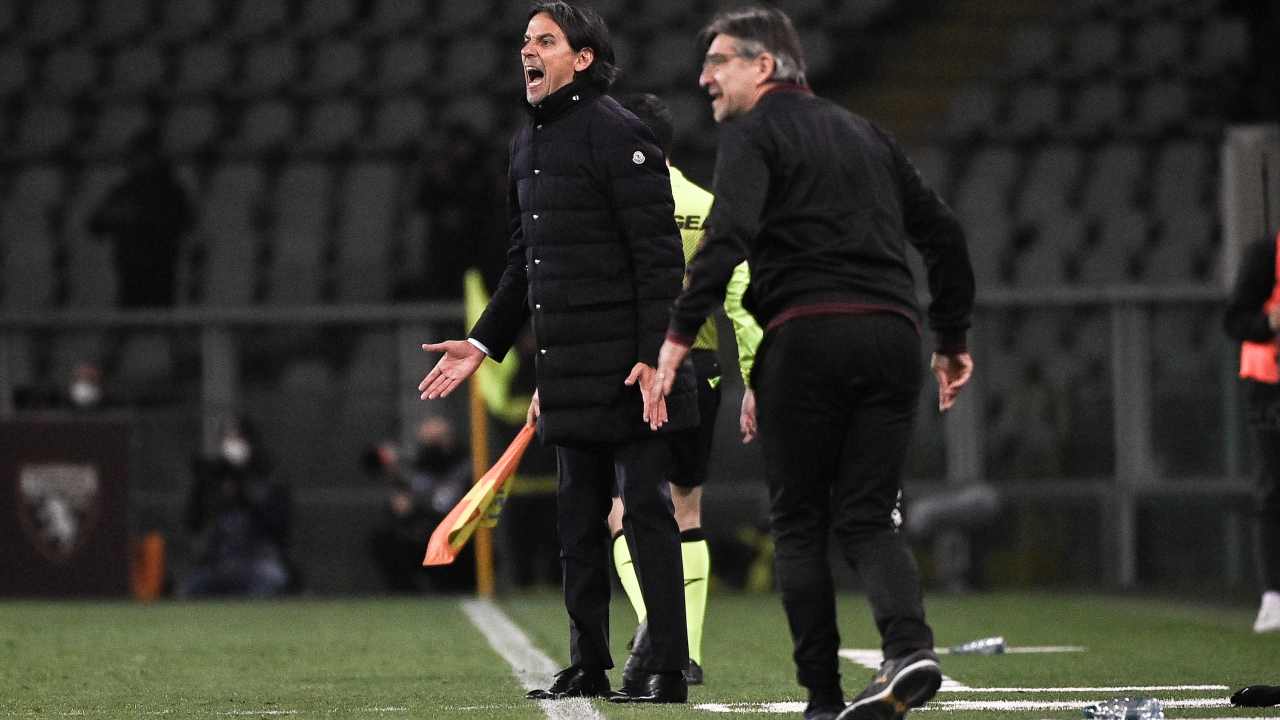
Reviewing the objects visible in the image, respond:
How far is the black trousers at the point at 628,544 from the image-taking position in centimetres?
561

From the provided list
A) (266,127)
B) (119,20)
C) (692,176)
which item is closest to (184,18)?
(119,20)

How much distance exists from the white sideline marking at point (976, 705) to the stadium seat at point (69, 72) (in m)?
12.8

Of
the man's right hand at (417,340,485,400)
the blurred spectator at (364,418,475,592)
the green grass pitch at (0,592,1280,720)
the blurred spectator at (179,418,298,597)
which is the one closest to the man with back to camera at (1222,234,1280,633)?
the green grass pitch at (0,592,1280,720)

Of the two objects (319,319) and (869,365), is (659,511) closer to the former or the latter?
(869,365)

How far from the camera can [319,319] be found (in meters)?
13.3

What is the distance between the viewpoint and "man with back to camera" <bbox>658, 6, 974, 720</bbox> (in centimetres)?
458

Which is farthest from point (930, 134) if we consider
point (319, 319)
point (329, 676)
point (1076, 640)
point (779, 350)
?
point (779, 350)

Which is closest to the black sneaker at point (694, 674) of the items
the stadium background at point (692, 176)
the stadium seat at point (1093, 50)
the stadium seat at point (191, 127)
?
the stadium background at point (692, 176)

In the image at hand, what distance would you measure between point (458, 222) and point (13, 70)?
5.12m

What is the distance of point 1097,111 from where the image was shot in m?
17.6

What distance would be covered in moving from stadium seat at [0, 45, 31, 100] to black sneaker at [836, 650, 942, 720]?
14.2 metres

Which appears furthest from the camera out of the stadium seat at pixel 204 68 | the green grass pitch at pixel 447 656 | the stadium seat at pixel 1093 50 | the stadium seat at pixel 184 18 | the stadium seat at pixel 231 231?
the stadium seat at pixel 184 18

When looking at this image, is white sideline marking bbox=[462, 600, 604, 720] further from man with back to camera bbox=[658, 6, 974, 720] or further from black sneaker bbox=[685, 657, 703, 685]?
man with back to camera bbox=[658, 6, 974, 720]

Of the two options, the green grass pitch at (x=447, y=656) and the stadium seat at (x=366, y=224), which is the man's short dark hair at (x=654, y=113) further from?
the stadium seat at (x=366, y=224)
